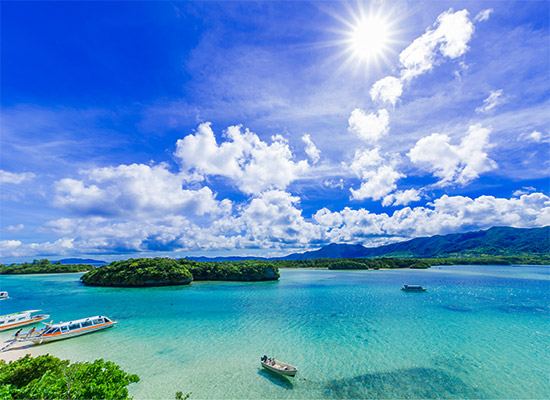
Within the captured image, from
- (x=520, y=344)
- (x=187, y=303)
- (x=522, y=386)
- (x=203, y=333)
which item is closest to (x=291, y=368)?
(x=203, y=333)

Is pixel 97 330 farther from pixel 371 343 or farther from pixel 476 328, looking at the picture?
pixel 476 328

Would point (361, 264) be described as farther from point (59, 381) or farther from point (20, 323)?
point (59, 381)

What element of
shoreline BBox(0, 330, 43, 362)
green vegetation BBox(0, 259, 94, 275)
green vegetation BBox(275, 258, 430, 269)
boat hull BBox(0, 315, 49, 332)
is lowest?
green vegetation BBox(275, 258, 430, 269)

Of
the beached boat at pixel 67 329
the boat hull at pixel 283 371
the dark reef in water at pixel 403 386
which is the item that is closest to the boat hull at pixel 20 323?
the beached boat at pixel 67 329

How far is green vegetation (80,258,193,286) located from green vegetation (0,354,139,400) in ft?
232

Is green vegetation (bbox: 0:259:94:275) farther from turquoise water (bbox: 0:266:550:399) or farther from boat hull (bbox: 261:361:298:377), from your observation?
boat hull (bbox: 261:361:298:377)

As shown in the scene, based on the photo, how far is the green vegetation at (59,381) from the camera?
9.34 m

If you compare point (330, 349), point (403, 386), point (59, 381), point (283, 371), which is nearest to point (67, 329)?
point (59, 381)

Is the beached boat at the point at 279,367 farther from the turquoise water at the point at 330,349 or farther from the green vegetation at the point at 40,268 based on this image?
the green vegetation at the point at 40,268

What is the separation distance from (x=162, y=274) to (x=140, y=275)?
649 cm

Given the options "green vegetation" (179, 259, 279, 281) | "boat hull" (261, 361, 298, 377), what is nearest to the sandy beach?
"boat hull" (261, 361, 298, 377)

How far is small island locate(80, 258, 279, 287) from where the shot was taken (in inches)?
2980

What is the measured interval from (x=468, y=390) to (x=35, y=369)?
2679 centimetres

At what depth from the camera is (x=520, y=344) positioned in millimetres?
24578
